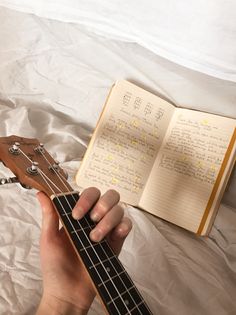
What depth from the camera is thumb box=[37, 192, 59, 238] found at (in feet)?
1.86

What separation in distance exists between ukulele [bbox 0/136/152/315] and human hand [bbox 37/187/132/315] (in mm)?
18

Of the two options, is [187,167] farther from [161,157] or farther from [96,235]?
[96,235]

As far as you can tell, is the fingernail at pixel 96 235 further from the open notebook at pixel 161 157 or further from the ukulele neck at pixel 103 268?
the open notebook at pixel 161 157

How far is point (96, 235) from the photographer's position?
0.52 m

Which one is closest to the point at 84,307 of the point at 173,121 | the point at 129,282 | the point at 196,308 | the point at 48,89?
the point at 129,282

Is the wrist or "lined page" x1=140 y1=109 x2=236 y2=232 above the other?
"lined page" x1=140 y1=109 x2=236 y2=232

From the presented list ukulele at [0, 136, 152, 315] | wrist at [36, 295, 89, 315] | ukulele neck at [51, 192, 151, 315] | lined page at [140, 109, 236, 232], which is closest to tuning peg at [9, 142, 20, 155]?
ukulele at [0, 136, 152, 315]

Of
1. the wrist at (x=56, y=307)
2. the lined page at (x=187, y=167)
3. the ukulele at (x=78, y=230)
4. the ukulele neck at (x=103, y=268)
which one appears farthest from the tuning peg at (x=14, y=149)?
the lined page at (x=187, y=167)

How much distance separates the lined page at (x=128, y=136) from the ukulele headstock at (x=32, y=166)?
0.74 ft

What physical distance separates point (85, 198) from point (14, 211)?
0.87 ft

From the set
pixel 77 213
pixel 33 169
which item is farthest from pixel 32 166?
→ pixel 77 213

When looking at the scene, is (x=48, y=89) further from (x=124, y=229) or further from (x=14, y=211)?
(x=124, y=229)

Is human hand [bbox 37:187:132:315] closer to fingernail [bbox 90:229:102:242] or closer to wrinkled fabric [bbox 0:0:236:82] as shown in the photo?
fingernail [bbox 90:229:102:242]

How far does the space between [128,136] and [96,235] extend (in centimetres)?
38
